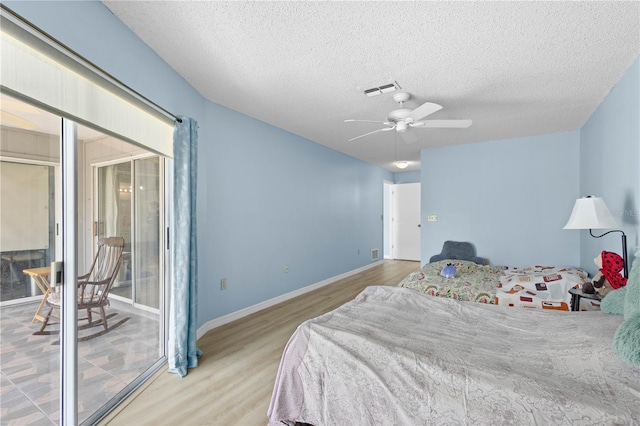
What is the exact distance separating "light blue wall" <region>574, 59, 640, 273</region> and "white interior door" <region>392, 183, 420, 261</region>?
4.14m

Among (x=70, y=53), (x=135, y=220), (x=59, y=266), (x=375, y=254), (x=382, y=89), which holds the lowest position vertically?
(x=375, y=254)

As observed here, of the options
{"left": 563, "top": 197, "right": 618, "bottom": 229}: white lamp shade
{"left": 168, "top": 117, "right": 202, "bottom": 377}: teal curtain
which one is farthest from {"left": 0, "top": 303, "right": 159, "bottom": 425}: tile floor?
{"left": 563, "top": 197, "right": 618, "bottom": 229}: white lamp shade

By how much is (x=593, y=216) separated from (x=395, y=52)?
2.20m

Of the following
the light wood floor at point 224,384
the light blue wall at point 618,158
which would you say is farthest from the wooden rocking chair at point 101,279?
the light blue wall at point 618,158

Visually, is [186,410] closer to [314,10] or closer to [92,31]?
[92,31]

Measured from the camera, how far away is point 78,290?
1769mm

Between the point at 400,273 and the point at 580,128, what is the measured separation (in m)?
3.83

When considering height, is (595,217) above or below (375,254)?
above

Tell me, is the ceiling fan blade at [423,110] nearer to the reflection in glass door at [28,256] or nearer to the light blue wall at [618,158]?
the light blue wall at [618,158]

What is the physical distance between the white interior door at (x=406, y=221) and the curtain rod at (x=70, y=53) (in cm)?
671

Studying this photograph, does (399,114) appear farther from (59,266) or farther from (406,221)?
(406,221)

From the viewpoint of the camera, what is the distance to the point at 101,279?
82.7 inches

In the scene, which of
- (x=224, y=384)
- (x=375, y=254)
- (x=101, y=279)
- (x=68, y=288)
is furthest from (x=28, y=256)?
(x=375, y=254)

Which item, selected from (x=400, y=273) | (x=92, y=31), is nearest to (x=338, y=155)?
(x=400, y=273)
